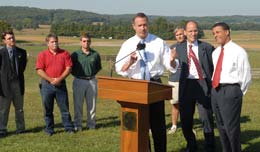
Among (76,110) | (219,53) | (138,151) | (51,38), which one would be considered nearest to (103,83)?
(138,151)

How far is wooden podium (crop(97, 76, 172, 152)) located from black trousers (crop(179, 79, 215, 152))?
176 centimetres

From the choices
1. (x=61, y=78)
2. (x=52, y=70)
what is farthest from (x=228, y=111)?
(x=52, y=70)

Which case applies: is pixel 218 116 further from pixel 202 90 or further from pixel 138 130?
pixel 138 130

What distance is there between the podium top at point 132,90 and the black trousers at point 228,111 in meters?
1.15

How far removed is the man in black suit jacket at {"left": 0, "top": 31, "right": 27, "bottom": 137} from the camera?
911 cm

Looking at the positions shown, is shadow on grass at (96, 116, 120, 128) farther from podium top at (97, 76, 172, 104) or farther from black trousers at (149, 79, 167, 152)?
podium top at (97, 76, 172, 104)

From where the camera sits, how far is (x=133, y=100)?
5305 millimetres

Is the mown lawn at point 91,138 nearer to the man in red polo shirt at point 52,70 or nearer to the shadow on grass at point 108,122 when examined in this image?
the shadow on grass at point 108,122

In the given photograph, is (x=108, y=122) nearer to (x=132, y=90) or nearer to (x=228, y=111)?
(x=228, y=111)

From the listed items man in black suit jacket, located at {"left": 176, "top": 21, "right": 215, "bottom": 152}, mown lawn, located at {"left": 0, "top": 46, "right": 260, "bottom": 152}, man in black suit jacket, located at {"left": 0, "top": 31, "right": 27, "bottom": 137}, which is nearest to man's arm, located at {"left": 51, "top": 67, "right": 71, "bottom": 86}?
man in black suit jacket, located at {"left": 0, "top": 31, "right": 27, "bottom": 137}

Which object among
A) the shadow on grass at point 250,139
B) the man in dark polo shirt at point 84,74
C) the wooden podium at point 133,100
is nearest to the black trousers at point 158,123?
the wooden podium at point 133,100

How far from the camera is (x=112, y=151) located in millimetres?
7852

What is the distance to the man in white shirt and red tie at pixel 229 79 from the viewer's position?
6344mm

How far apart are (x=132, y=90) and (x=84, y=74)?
14.7ft
